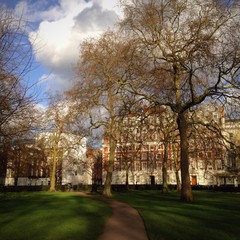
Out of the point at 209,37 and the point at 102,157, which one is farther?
the point at 102,157

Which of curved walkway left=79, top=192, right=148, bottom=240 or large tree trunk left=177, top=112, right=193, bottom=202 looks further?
large tree trunk left=177, top=112, right=193, bottom=202

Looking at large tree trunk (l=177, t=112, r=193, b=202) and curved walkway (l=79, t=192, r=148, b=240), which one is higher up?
large tree trunk (l=177, t=112, r=193, b=202)

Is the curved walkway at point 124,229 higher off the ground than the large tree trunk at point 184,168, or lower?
lower

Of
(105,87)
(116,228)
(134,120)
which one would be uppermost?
(105,87)

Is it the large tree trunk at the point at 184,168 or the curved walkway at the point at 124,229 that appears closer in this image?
the curved walkway at the point at 124,229

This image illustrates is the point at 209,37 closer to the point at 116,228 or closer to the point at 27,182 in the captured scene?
the point at 116,228

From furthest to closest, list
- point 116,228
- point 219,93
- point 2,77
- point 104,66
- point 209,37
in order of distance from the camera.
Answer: point 104,66
point 219,93
point 209,37
point 116,228
point 2,77

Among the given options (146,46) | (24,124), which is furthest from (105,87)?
(24,124)

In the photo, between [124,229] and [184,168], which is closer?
[124,229]

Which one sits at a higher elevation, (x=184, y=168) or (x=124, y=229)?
(x=184, y=168)

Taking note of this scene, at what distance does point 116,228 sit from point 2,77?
20.7 feet

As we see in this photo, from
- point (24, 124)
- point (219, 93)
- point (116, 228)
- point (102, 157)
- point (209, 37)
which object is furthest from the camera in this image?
point (102, 157)

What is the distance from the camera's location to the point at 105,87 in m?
27.0

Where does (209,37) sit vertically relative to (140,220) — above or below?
above
